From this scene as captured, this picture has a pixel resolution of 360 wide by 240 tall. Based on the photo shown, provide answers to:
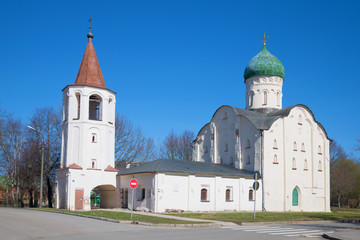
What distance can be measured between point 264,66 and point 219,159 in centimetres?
1107

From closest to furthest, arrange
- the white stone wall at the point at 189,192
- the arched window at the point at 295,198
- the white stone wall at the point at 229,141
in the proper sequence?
the white stone wall at the point at 189,192
the white stone wall at the point at 229,141
the arched window at the point at 295,198

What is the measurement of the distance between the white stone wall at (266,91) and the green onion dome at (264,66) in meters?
0.55

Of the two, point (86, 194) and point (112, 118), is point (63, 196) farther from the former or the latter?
point (112, 118)

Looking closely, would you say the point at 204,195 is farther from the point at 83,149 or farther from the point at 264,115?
the point at 264,115

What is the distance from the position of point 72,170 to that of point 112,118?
234 inches

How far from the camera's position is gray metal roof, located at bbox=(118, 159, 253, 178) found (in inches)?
1173

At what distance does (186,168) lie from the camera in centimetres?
3094

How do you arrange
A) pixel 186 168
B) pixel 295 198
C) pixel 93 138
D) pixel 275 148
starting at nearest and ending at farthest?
pixel 186 168, pixel 93 138, pixel 275 148, pixel 295 198

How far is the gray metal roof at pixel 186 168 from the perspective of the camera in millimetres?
29797

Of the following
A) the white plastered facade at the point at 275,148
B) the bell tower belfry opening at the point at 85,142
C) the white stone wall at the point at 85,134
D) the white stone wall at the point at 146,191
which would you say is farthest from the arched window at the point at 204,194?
the white stone wall at the point at 85,134

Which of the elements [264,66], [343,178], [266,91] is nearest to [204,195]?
[266,91]

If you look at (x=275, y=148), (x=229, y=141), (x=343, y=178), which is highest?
(x=229, y=141)

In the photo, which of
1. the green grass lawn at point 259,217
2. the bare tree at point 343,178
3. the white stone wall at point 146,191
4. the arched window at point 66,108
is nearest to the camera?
the green grass lawn at point 259,217

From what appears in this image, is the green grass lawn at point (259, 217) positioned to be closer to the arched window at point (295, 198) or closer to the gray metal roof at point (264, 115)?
the arched window at point (295, 198)
